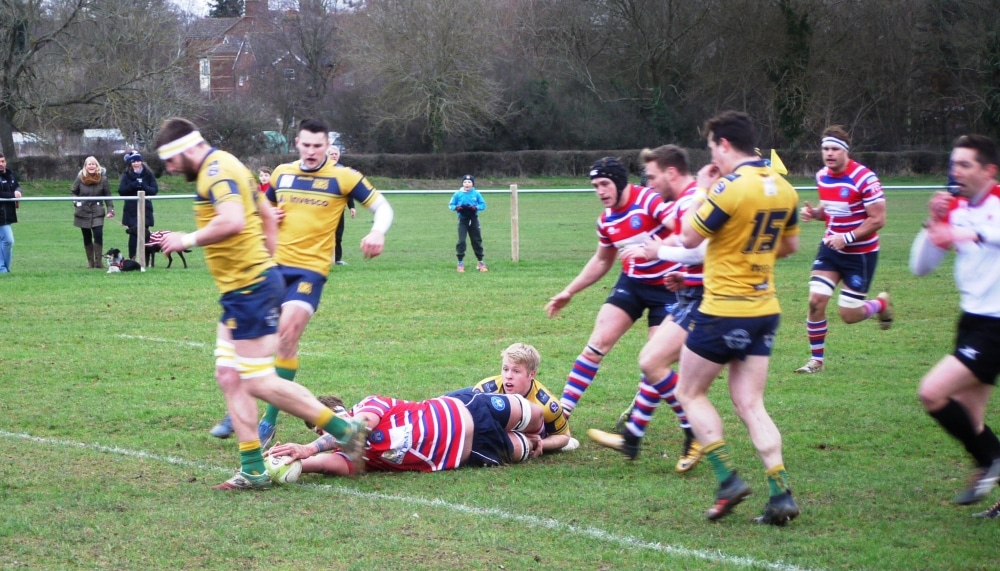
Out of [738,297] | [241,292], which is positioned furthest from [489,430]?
[738,297]

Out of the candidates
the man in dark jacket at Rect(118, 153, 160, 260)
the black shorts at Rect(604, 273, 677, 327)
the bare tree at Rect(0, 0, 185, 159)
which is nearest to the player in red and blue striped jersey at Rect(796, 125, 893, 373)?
the black shorts at Rect(604, 273, 677, 327)

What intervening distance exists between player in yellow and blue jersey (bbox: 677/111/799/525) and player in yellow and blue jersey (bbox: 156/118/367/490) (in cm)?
203

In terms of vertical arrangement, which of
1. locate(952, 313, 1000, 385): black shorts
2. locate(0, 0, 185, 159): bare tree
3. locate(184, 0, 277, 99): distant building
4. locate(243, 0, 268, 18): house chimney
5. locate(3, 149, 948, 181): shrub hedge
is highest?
locate(243, 0, 268, 18): house chimney

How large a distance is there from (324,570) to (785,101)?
46339 millimetres

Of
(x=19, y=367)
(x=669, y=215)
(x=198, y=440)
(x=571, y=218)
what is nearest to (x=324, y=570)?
(x=198, y=440)

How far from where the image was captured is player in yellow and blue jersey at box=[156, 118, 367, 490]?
17.9 ft

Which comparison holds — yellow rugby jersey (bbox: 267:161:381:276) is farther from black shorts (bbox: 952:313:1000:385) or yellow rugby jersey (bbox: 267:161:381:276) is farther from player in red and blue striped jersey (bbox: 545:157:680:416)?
black shorts (bbox: 952:313:1000:385)

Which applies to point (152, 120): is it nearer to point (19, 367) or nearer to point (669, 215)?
point (19, 367)

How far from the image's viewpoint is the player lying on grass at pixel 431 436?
6059 mm

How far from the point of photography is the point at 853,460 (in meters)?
6.45

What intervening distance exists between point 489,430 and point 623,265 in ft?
5.09

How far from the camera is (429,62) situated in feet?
160

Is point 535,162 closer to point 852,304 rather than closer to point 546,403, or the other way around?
point 852,304

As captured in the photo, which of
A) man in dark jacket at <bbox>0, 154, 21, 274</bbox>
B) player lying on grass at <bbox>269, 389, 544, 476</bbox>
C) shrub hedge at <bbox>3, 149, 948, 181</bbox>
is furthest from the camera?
shrub hedge at <bbox>3, 149, 948, 181</bbox>
